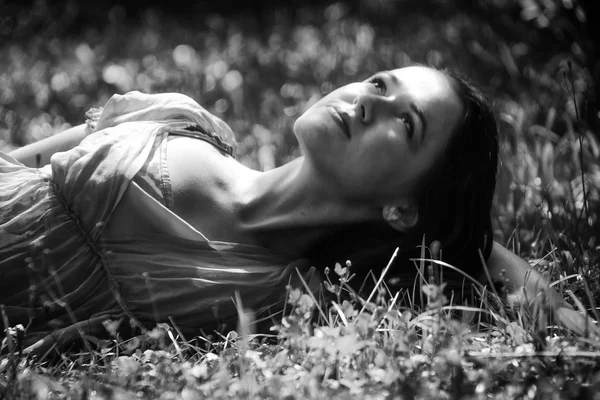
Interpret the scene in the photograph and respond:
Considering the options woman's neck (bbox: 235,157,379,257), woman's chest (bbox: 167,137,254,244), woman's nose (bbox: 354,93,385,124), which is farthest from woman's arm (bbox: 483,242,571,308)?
woman's chest (bbox: 167,137,254,244)

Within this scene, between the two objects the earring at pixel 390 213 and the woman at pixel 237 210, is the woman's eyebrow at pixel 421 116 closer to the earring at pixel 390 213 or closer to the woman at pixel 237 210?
the woman at pixel 237 210

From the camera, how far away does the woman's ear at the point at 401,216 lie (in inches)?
112

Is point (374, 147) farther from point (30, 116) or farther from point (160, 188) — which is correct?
point (30, 116)

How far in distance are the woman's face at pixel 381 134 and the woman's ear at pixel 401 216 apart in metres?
0.04

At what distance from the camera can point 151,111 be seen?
3178mm

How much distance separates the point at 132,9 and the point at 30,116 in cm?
386

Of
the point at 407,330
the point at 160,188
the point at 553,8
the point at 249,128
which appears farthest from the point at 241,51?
the point at 407,330

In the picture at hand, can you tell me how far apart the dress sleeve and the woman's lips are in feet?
2.29

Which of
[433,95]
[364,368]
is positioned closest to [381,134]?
[433,95]

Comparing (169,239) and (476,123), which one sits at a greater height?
(476,123)

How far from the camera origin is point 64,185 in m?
2.79

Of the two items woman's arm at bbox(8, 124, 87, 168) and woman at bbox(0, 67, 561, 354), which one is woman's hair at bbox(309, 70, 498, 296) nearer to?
woman at bbox(0, 67, 561, 354)

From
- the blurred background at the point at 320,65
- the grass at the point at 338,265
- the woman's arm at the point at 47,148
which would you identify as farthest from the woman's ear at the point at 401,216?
the woman's arm at the point at 47,148

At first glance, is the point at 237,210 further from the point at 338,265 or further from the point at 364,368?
the point at 364,368
